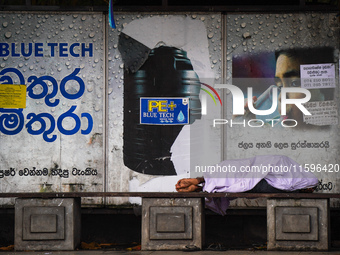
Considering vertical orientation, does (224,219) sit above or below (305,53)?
below

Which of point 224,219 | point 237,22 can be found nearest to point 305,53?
point 237,22

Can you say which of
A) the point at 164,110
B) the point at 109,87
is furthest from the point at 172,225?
the point at 109,87

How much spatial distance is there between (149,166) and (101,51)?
6.15 ft

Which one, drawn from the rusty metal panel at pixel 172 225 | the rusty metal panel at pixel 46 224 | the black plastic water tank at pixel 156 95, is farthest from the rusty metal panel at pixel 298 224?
the rusty metal panel at pixel 46 224

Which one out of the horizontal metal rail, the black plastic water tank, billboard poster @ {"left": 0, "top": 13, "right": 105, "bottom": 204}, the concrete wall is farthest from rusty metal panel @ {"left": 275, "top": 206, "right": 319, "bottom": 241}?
billboard poster @ {"left": 0, "top": 13, "right": 105, "bottom": 204}

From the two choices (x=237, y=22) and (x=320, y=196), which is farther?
(x=237, y=22)

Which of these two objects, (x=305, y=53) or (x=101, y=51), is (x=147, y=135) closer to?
(x=101, y=51)

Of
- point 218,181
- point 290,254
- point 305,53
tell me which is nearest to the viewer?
point 290,254

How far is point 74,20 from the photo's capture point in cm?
845

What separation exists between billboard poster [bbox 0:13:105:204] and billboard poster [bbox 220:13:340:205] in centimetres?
206

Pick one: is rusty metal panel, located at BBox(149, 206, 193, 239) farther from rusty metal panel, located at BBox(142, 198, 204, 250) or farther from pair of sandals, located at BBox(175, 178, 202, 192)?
pair of sandals, located at BBox(175, 178, 202, 192)

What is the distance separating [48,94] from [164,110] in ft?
5.81

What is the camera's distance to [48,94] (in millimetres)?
8469

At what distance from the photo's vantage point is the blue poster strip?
8.41m
